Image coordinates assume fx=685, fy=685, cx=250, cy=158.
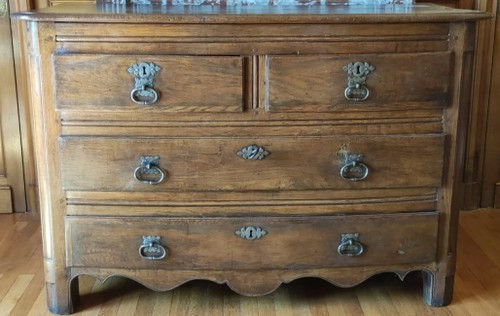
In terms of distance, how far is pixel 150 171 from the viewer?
5.96 feet

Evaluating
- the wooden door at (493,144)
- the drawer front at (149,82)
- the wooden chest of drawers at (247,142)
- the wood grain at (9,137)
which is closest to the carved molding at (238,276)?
the wooden chest of drawers at (247,142)

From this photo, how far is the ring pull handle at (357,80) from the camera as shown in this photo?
1.77 meters

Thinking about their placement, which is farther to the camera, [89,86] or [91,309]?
[91,309]

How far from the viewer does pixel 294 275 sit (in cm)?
193

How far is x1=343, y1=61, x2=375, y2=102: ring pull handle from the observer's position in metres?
1.77

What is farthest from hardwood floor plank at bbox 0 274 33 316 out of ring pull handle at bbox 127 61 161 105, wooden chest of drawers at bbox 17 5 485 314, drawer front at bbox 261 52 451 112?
drawer front at bbox 261 52 451 112

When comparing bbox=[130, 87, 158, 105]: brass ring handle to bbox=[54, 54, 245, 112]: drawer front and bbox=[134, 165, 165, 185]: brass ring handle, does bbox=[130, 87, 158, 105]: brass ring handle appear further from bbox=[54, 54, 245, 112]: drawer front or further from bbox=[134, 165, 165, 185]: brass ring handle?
bbox=[134, 165, 165, 185]: brass ring handle

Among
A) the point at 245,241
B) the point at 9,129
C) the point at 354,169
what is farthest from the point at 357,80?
the point at 9,129

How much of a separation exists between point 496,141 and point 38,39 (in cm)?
181

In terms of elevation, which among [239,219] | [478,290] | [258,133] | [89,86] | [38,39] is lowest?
[478,290]

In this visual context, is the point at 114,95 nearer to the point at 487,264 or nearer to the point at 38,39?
the point at 38,39

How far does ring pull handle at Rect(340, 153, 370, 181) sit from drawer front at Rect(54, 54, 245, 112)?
0.32 metres

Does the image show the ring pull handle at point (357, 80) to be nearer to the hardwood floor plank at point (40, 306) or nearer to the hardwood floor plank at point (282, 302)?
the hardwood floor plank at point (282, 302)

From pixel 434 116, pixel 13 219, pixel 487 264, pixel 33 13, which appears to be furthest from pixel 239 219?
pixel 13 219
